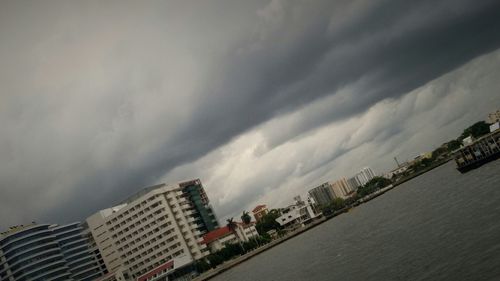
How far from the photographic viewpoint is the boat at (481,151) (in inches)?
5034

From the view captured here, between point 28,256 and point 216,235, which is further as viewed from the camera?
point 216,235

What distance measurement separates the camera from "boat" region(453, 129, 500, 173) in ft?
420

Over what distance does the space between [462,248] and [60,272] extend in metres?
183

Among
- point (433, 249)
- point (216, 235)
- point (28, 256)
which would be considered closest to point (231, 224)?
point (216, 235)

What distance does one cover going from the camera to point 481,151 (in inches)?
5133

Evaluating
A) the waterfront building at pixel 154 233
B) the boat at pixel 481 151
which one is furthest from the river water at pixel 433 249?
the waterfront building at pixel 154 233

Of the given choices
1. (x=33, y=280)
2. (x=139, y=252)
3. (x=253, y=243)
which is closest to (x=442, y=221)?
(x=253, y=243)

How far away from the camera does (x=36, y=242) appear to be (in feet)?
601

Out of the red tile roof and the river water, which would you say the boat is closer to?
the river water

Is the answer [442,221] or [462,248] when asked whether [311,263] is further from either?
[462,248]

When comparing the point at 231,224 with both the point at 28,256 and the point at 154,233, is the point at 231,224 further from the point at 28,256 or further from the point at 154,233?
the point at 28,256

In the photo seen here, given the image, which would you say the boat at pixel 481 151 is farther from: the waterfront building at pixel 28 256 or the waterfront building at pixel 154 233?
the waterfront building at pixel 28 256

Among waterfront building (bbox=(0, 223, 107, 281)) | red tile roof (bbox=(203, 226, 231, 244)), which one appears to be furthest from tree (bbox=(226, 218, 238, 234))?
waterfront building (bbox=(0, 223, 107, 281))

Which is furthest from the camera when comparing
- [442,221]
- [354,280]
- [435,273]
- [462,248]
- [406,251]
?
[442,221]
